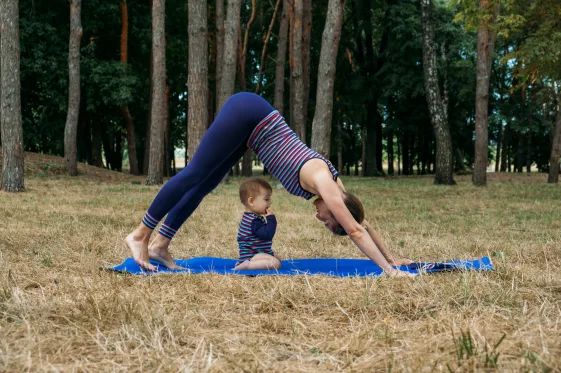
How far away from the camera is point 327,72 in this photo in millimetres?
13266

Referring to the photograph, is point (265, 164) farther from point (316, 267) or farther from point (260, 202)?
point (316, 267)

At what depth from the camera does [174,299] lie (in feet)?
10.4

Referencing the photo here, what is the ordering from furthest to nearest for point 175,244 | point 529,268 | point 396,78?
point 396,78 → point 175,244 → point 529,268

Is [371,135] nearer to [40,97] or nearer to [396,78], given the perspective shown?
[396,78]

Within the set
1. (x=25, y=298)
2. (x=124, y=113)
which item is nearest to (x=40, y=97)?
(x=124, y=113)

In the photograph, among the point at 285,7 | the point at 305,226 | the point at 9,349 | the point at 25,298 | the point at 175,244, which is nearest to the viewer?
the point at 9,349

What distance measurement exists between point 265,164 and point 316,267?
1079mm

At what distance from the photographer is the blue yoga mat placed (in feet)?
13.3

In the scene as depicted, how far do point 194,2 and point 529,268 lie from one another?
37.1ft

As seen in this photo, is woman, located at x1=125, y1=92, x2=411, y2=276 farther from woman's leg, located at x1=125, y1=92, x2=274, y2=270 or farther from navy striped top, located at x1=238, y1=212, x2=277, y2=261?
navy striped top, located at x1=238, y1=212, x2=277, y2=261

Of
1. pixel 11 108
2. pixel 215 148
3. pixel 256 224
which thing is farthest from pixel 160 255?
pixel 11 108

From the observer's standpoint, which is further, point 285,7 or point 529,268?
point 285,7

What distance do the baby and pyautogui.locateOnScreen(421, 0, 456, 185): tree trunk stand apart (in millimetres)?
14581

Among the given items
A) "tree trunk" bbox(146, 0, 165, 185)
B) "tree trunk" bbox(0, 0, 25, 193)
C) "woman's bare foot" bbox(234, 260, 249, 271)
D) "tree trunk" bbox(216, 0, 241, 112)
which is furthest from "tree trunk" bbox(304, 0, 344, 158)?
"woman's bare foot" bbox(234, 260, 249, 271)
